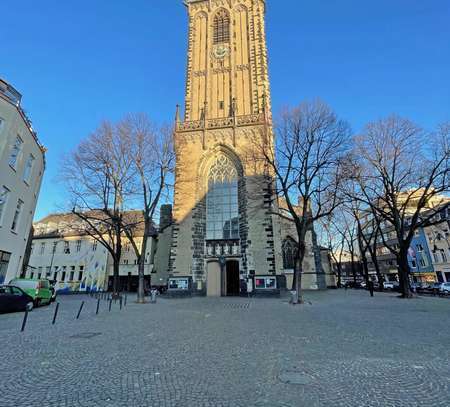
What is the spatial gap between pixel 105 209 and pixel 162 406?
19550 mm

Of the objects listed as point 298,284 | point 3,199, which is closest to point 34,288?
point 3,199

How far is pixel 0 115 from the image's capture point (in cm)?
1505

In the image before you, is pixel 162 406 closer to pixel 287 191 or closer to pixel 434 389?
pixel 434 389

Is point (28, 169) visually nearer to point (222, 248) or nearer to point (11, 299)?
point (11, 299)

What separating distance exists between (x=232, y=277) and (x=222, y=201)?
745 centimetres

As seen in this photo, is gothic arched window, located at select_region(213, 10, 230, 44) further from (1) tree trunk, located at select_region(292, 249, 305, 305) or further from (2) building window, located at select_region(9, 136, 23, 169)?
(1) tree trunk, located at select_region(292, 249, 305, 305)

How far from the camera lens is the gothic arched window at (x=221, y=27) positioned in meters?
34.2

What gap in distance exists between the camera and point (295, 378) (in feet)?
13.9

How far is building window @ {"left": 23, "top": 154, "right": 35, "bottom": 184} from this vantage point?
60.7ft

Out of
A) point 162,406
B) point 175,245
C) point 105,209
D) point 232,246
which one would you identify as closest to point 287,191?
point 232,246

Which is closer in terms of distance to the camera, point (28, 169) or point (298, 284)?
point (298, 284)

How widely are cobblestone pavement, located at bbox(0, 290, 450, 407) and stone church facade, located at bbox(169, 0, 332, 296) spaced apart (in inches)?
604

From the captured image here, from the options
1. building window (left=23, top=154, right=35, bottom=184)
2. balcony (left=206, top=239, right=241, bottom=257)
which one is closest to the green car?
building window (left=23, top=154, right=35, bottom=184)

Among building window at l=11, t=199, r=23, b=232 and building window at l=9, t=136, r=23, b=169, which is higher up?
building window at l=9, t=136, r=23, b=169
